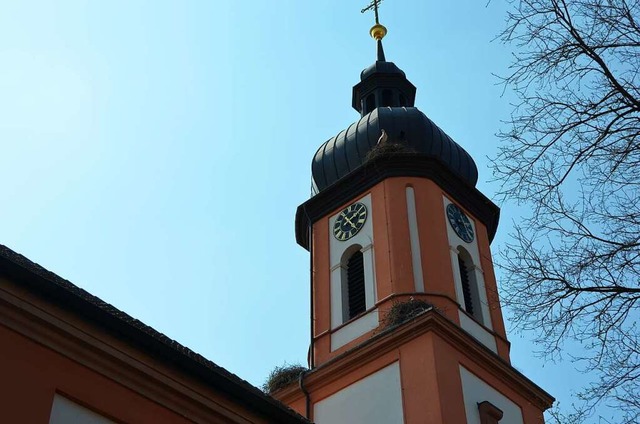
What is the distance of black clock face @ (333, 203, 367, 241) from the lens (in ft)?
65.7

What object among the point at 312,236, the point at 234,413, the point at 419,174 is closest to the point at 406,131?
the point at 419,174

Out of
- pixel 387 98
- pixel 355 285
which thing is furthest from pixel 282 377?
pixel 387 98

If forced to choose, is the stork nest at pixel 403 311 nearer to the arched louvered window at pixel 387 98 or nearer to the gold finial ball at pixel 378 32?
the arched louvered window at pixel 387 98

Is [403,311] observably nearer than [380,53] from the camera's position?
Yes

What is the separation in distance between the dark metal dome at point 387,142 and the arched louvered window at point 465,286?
2117 mm

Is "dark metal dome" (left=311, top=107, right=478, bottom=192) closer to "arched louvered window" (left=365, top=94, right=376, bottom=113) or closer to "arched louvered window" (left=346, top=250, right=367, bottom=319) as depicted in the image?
"arched louvered window" (left=365, top=94, right=376, bottom=113)

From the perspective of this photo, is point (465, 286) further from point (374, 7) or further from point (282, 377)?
point (374, 7)

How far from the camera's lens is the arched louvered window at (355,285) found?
1888 cm

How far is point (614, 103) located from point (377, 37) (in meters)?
21.5

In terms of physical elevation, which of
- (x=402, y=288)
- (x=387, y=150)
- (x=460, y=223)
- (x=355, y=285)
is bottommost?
(x=402, y=288)

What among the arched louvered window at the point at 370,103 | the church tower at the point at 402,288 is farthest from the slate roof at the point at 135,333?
the arched louvered window at the point at 370,103

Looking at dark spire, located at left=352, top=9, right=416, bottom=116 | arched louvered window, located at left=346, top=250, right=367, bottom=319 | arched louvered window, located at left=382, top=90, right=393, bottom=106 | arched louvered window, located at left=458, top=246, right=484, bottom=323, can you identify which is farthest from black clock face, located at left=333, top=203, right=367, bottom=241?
arched louvered window, located at left=382, top=90, right=393, bottom=106

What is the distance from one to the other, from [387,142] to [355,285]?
345 cm

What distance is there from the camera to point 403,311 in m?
17.5
